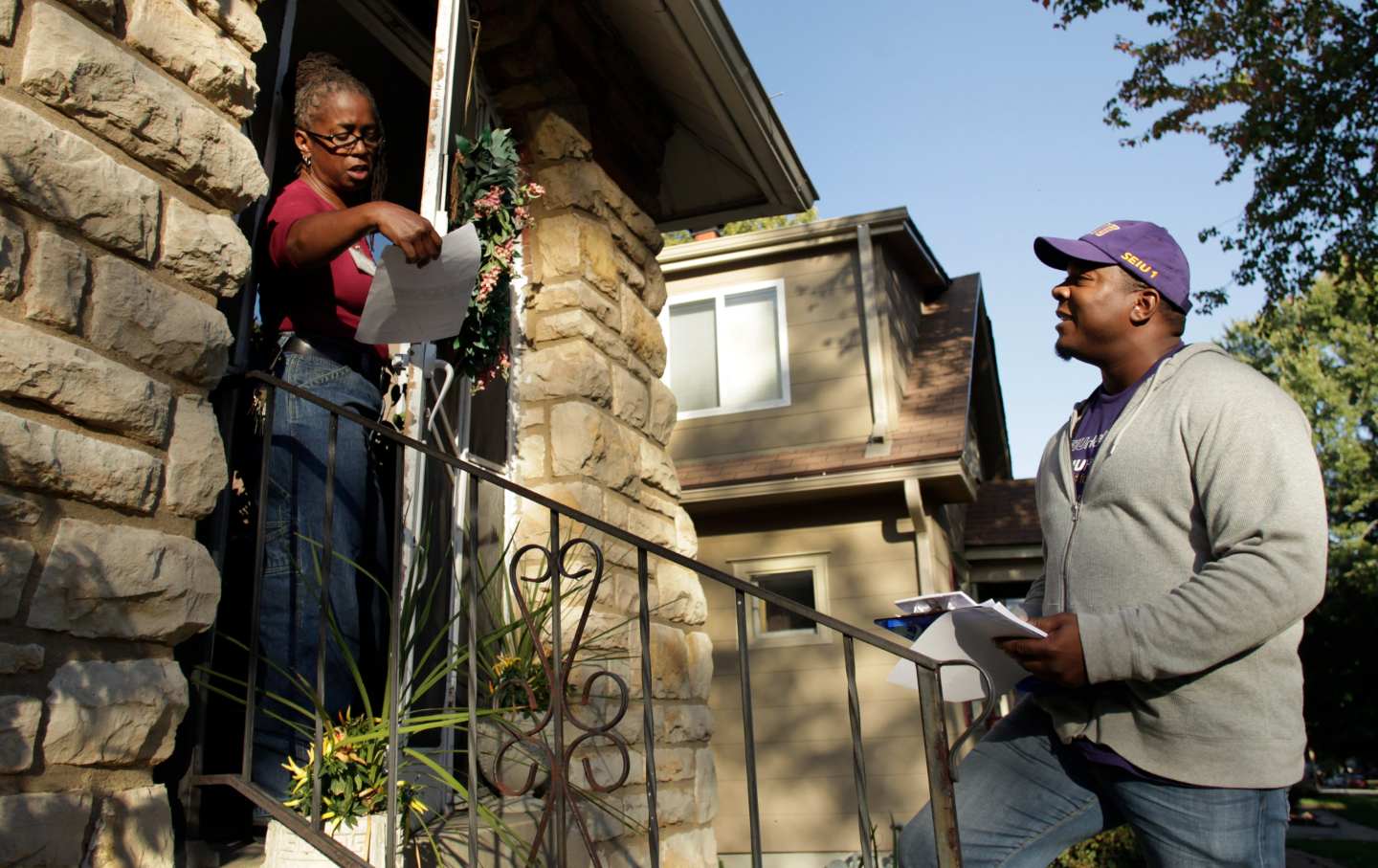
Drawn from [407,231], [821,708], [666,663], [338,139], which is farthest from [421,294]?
[821,708]

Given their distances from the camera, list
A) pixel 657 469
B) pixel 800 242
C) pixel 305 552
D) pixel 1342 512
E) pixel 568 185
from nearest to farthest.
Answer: pixel 305 552 → pixel 568 185 → pixel 657 469 → pixel 800 242 → pixel 1342 512

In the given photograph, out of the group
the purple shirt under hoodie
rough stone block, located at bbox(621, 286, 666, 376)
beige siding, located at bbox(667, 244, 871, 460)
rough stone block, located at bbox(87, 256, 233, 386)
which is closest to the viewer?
rough stone block, located at bbox(87, 256, 233, 386)

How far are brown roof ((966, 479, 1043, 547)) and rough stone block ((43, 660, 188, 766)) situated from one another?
35.1 feet

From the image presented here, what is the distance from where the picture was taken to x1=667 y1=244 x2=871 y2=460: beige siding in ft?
36.7

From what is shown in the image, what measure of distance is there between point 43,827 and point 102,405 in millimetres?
758

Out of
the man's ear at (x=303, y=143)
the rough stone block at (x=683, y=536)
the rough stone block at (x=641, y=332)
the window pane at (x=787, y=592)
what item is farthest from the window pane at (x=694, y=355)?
the man's ear at (x=303, y=143)

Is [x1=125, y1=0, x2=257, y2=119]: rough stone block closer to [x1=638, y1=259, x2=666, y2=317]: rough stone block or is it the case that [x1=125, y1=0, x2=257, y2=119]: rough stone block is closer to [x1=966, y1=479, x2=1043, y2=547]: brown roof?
[x1=638, y1=259, x2=666, y2=317]: rough stone block

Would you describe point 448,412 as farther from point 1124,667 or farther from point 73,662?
point 1124,667

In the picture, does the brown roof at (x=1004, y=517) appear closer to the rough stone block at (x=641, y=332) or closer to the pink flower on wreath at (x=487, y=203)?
the rough stone block at (x=641, y=332)

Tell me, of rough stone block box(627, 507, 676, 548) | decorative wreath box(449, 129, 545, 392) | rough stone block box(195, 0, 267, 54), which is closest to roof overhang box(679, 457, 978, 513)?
rough stone block box(627, 507, 676, 548)

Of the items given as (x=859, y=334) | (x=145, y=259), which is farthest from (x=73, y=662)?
(x=859, y=334)

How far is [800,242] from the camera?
11.6m

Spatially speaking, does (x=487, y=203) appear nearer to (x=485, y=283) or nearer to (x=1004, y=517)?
(x=485, y=283)

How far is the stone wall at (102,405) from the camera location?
1.92m
